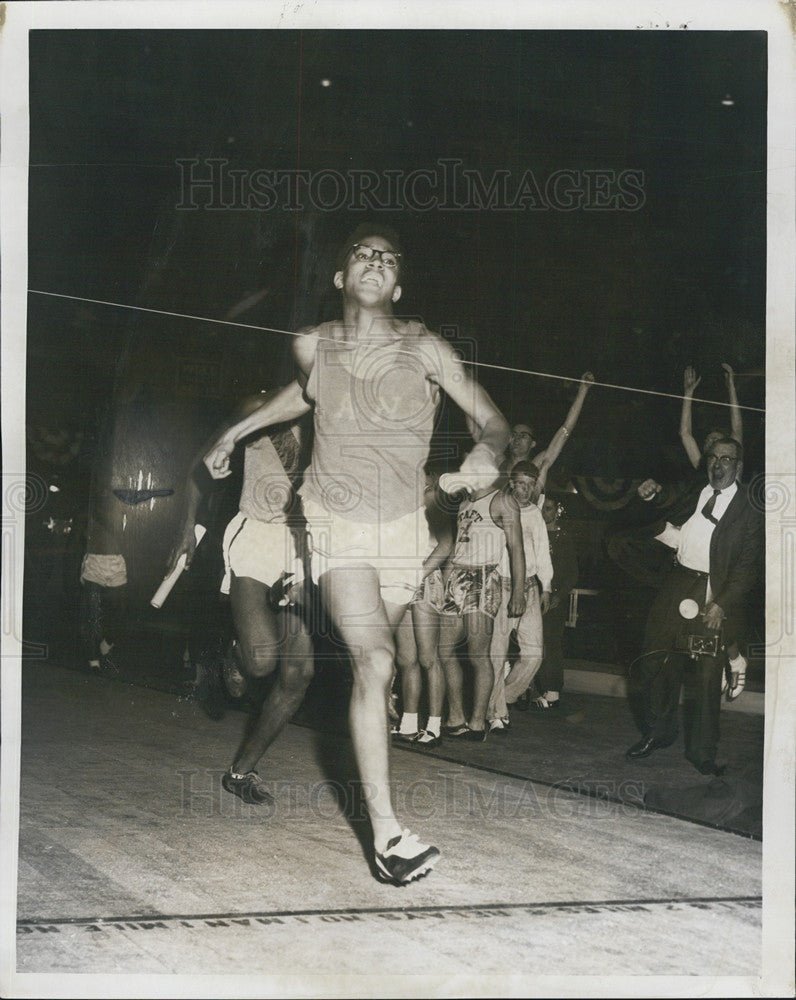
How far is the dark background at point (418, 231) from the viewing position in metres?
3.68

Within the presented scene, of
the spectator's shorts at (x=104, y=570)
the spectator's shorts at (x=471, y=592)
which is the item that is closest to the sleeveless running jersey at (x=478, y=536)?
the spectator's shorts at (x=471, y=592)

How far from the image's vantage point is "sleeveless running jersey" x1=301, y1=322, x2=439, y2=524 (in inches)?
145

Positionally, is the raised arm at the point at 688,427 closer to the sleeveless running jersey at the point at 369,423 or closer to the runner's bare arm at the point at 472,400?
the runner's bare arm at the point at 472,400

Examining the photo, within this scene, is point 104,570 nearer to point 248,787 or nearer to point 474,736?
point 248,787

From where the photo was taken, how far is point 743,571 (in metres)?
3.71

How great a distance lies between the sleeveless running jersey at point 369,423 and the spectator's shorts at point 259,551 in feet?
0.59

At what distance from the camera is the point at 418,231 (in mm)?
3688

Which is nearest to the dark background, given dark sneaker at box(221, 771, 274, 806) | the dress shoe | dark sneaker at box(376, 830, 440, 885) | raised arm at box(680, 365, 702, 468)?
raised arm at box(680, 365, 702, 468)

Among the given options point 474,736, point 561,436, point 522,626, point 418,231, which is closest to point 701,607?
point 522,626

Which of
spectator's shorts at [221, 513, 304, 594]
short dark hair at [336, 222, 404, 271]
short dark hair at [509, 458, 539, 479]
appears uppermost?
short dark hair at [336, 222, 404, 271]

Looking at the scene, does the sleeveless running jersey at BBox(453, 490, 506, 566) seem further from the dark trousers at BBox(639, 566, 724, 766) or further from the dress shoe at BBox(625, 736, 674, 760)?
the dress shoe at BBox(625, 736, 674, 760)

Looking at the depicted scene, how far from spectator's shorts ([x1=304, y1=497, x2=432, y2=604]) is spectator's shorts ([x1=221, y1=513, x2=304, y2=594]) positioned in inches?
3.2

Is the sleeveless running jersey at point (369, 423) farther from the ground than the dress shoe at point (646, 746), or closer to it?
farther from the ground
